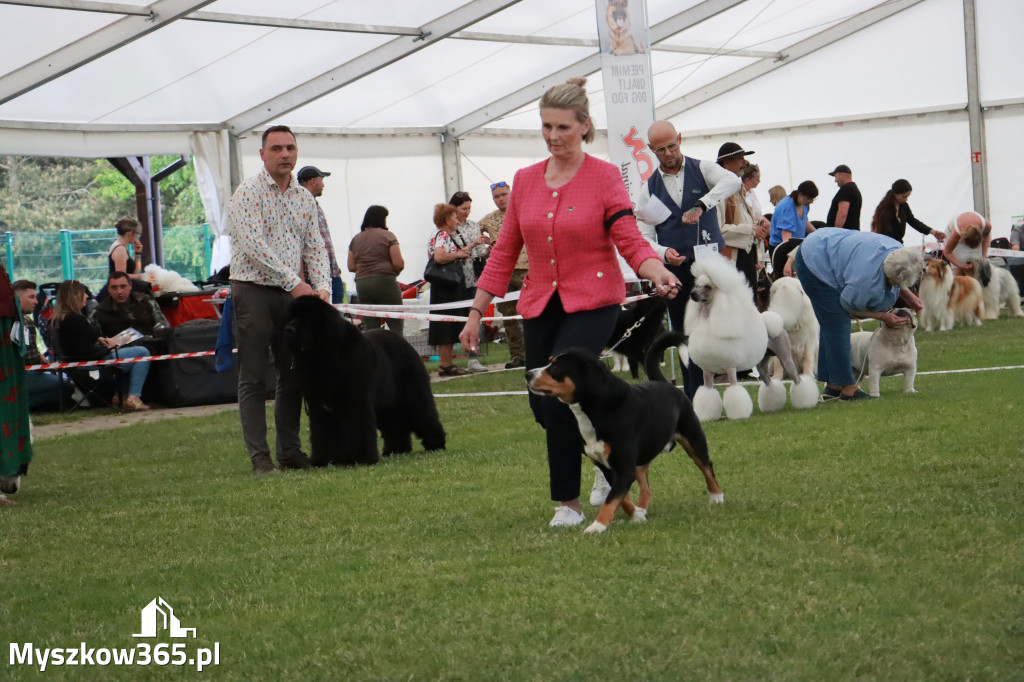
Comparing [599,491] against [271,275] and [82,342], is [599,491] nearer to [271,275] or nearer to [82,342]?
[271,275]

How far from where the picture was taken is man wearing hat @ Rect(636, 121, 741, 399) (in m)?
7.45

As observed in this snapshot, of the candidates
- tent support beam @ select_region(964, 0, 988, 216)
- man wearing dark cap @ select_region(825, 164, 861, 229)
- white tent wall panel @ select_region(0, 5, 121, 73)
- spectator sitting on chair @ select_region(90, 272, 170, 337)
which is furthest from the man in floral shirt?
tent support beam @ select_region(964, 0, 988, 216)

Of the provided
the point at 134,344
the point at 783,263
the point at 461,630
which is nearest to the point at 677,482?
the point at 461,630

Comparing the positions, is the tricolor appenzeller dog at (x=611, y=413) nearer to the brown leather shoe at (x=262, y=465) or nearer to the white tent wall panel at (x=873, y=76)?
the brown leather shoe at (x=262, y=465)

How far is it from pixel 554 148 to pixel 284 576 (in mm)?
1829

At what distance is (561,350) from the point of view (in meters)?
4.60

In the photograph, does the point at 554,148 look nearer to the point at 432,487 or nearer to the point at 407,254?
the point at 432,487

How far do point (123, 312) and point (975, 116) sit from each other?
49.5ft

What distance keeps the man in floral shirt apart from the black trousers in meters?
2.39

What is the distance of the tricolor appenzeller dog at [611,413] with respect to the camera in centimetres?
436

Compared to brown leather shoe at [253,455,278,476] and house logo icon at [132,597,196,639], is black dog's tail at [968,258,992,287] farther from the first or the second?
house logo icon at [132,597,196,639]

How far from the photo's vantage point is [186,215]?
46.9 m

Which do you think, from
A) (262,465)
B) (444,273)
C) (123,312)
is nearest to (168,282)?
(123,312)

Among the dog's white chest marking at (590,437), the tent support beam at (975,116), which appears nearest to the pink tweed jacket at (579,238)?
→ the dog's white chest marking at (590,437)
